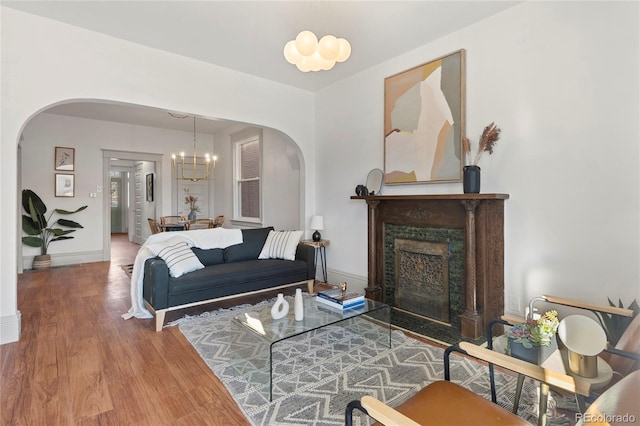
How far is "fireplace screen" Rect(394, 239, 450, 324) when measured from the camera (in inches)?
132

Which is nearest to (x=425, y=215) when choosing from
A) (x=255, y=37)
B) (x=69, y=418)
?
(x=255, y=37)

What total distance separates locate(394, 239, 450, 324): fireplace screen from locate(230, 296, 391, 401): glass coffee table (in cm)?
72

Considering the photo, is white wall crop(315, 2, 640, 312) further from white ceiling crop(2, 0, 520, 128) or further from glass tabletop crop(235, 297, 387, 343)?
glass tabletop crop(235, 297, 387, 343)

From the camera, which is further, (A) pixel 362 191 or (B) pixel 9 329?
(A) pixel 362 191

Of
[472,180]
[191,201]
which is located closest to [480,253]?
[472,180]

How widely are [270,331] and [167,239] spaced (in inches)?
83.3

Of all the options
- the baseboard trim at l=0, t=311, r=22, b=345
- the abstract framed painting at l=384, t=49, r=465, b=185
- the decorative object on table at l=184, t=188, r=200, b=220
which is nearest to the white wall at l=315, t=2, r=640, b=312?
the abstract framed painting at l=384, t=49, r=465, b=185

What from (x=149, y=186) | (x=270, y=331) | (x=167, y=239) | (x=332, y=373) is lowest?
(x=332, y=373)

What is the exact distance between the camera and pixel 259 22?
10.2 feet

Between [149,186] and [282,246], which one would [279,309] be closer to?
[282,246]

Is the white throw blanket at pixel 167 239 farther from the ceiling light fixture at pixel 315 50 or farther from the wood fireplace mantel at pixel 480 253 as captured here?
the wood fireplace mantel at pixel 480 253

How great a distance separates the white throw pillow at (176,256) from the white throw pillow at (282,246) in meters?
0.99

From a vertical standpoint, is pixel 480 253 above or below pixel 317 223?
below

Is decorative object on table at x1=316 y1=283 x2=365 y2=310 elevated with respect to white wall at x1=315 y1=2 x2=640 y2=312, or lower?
lower
